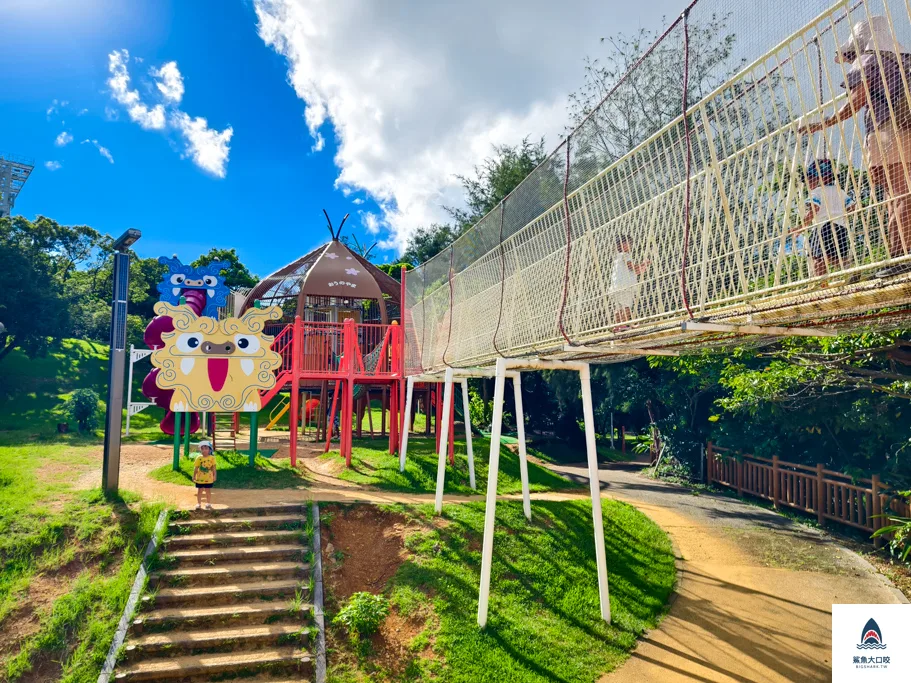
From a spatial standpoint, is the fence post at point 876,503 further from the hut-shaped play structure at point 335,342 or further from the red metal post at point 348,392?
the red metal post at point 348,392

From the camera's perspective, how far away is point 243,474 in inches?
424

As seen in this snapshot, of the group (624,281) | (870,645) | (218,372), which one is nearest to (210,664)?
(624,281)

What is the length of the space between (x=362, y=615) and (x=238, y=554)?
198 cm

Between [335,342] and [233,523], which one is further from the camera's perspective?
[335,342]

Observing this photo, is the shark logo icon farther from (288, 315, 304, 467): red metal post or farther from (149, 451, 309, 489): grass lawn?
(288, 315, 304, 467): red metal post

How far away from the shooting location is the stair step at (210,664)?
5500 mm

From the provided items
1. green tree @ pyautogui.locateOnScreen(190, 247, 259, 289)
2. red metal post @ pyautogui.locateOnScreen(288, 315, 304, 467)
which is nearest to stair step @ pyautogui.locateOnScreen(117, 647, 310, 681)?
red metal post @ pyautogui.locateOnScreen(288, 315, 304, 467)

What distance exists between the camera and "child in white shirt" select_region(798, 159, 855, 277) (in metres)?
3.48

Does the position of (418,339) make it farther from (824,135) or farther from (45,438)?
(45,438)

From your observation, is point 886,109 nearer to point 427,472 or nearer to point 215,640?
point 215,640

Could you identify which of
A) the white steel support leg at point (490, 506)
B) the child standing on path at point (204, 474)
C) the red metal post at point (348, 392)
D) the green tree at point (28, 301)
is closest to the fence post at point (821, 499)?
the white steel support leg at point (490, 506)

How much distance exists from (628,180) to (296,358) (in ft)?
28.9

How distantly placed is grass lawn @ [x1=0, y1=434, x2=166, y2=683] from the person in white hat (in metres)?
7.24

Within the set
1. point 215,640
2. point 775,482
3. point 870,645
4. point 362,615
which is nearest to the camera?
point 870,645
